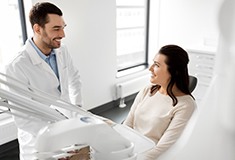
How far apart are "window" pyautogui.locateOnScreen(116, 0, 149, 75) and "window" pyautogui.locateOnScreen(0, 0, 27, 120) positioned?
5.05 ft

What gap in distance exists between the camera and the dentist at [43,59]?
5.05 feet

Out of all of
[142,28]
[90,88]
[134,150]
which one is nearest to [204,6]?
[142,28]

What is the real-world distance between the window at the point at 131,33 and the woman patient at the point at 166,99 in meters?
2.35

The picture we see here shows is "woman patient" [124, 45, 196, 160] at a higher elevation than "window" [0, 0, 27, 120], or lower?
lower

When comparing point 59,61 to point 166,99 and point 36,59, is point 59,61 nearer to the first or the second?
point 36,59

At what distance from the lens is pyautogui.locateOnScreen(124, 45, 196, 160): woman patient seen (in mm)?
1316

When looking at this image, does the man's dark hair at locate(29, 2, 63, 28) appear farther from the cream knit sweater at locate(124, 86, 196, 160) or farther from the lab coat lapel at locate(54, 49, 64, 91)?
the cream knit sweater at locate(124, 86, 196, 160)

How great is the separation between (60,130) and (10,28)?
2428 mm

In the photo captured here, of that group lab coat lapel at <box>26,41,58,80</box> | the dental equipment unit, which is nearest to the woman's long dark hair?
lab coat lapel at <box>26,41,58,80</box>

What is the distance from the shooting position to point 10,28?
8.29ft

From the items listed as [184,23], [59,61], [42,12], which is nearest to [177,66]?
[59,61]

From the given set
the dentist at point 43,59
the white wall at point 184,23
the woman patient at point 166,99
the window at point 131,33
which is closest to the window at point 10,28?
the dentist at point 43,59

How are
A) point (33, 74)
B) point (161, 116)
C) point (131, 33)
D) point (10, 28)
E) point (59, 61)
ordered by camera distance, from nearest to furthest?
point (161, 116) < point (33, 74) < point (59, 61) < point (10, 28) < point (131, 33)

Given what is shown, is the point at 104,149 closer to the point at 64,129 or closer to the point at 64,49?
the point at 64,129
